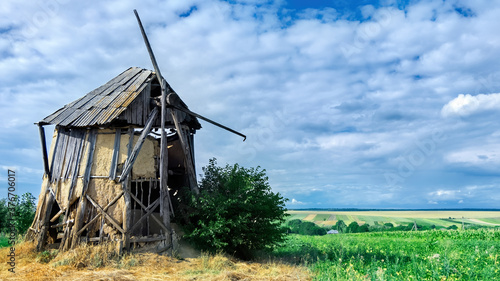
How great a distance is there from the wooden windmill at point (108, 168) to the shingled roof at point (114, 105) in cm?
4

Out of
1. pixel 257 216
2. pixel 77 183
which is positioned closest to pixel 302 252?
pixel 257 216

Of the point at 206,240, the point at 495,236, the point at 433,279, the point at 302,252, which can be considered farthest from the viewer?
the point at 495,236

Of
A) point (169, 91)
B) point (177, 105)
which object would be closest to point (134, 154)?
point (177, 105)

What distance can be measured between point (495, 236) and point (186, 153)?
25.1 meters

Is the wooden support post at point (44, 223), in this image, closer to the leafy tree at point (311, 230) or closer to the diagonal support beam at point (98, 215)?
the diagonal support beam at point (98, 215)

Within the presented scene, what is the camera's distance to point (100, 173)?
15.5 metres

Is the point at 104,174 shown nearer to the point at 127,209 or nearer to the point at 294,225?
the point at 127,209

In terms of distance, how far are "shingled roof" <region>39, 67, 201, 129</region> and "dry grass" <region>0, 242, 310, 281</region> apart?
5.22 meters

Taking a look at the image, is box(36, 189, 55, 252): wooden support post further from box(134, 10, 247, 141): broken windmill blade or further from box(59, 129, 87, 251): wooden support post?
box(134, 10, 247, 141): broken windmill blade

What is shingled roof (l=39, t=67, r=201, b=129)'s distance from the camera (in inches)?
616

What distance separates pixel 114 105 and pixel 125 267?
685 cm

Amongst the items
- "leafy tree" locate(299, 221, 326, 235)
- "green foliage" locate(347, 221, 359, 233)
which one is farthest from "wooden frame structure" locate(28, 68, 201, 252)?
"green foliage" locate(347, 221, 359, 233)

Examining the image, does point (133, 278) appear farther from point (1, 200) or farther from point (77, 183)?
point (1, 200)

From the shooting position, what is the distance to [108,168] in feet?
50.9
